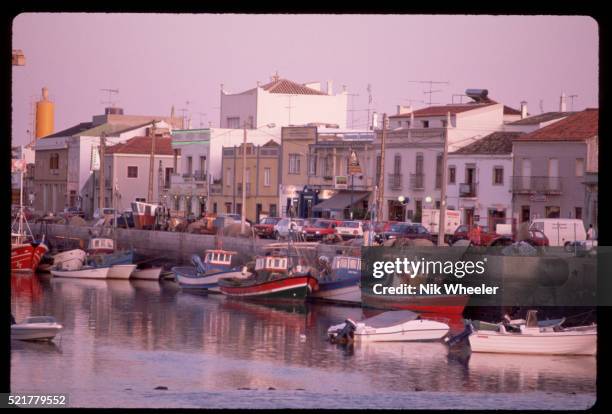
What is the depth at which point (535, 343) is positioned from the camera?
14367 mm

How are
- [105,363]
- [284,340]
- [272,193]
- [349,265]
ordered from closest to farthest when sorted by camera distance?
[105,363] → [284,340] → [349,265] → [272,193]

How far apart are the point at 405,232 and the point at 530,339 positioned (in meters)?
7.64

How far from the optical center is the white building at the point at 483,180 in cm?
2409

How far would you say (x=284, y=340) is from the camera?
639 inches

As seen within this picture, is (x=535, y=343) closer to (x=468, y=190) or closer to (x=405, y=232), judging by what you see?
(x=405, y=232)

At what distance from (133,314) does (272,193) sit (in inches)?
497

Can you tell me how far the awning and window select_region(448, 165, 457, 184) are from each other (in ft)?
11.2

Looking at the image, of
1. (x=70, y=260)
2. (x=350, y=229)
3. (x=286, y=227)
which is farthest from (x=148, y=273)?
(x=350, y=229)

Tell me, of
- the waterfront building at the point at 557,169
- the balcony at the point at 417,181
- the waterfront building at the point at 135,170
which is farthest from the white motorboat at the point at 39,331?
the balcony at the point at 417,181

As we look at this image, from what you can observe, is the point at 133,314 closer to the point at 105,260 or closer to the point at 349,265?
the point at 349,265

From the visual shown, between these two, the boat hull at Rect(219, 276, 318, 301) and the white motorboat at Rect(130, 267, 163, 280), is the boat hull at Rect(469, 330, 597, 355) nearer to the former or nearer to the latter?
the boat hull at Rect(219, 276, 318, 301)

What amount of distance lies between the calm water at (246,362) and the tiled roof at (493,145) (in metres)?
6.68
